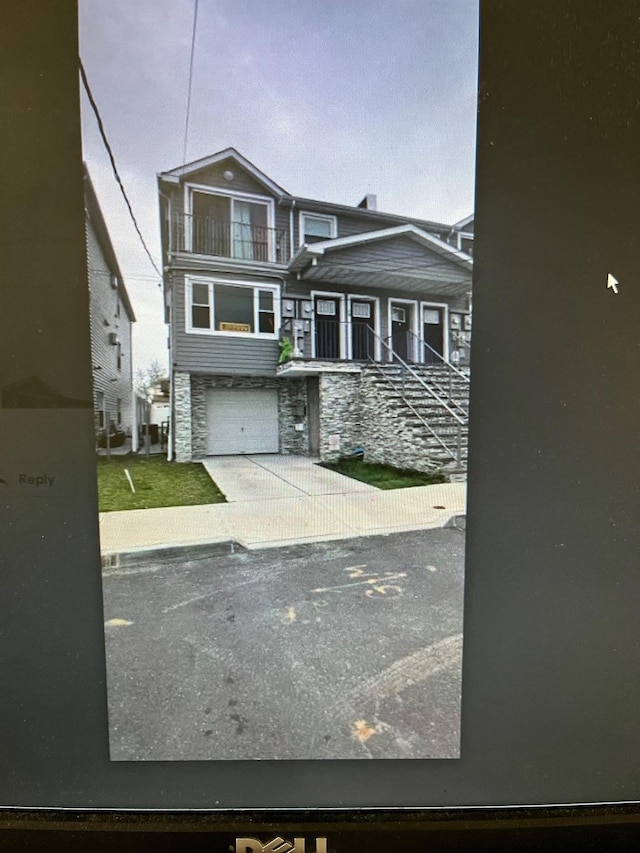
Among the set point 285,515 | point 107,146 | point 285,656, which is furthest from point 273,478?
point 107,146

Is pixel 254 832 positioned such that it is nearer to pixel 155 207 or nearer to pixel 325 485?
pixel 325 485

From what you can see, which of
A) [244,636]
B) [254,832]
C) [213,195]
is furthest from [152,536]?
[213,195]

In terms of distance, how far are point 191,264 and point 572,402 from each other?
76 centimetres

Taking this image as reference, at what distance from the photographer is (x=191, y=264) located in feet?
2.30

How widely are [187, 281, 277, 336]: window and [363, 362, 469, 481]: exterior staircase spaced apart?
0.86 ft

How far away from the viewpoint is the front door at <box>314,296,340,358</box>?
751mm

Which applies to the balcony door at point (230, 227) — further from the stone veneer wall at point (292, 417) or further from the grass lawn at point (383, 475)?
the grass lawn at point (383, 475)

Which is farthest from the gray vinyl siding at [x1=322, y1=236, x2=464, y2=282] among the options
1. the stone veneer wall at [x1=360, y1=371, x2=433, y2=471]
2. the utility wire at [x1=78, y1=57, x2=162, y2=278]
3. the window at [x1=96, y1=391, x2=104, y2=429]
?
the window at [x1=96, y1=391, x2=104, y2=429]

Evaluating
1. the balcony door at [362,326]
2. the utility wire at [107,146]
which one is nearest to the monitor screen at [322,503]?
the utility wire at [107,146]

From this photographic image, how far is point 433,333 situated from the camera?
0.71 metres

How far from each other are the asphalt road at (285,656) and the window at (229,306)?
0.47 meters

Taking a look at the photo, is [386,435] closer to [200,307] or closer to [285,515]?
[285,515]

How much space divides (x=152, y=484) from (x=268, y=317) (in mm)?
416

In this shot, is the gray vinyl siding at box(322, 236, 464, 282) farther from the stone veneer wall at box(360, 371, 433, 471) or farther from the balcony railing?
the stone veneer wall at box(360, 371, 433, 471)
